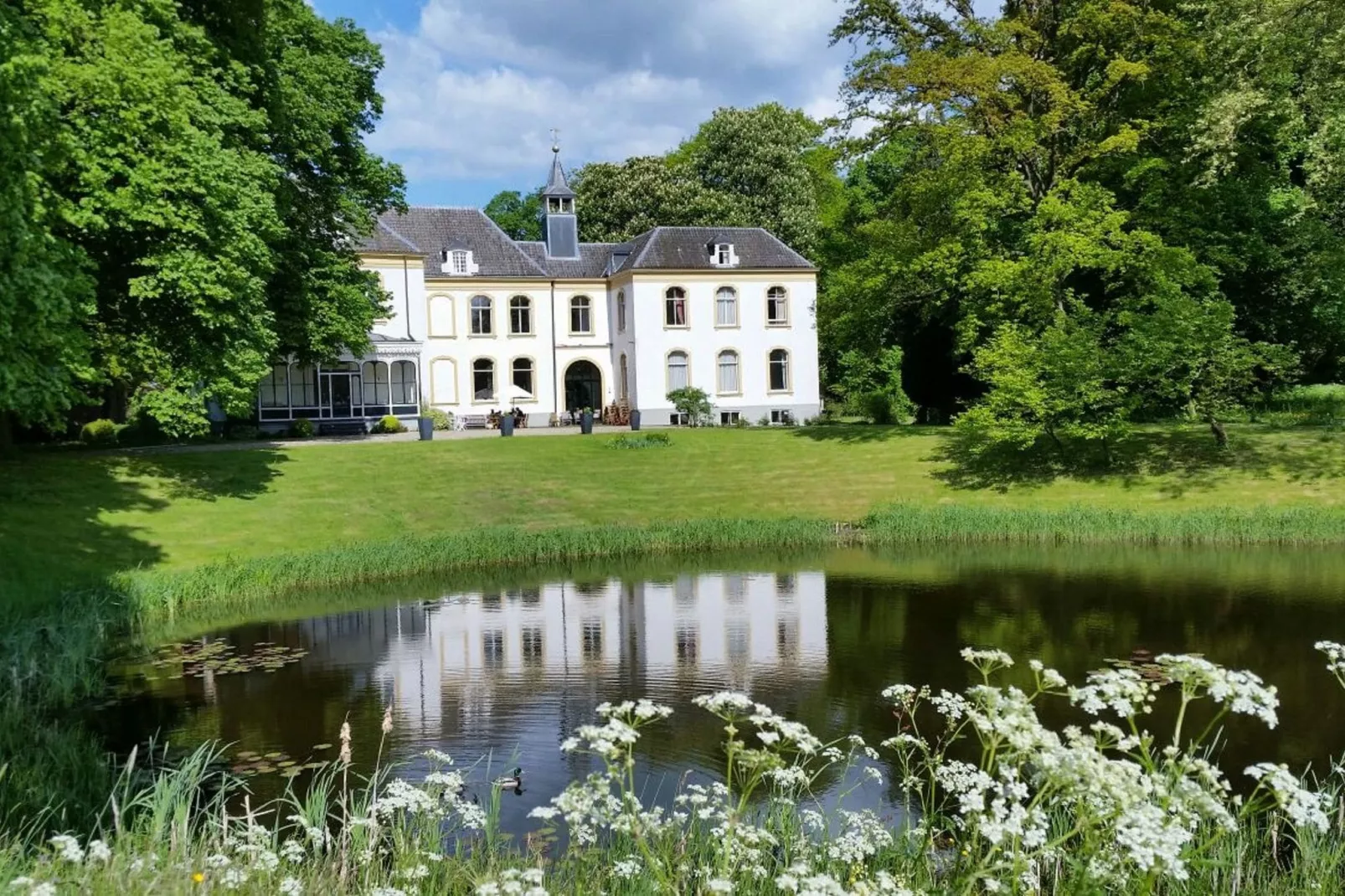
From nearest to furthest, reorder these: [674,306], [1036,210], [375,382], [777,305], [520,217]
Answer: [1036,210] < [375,382] < [674,306] < [777,305] < [520,217]

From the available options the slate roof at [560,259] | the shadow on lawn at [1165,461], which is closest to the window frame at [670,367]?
the slate roof at [560,259]

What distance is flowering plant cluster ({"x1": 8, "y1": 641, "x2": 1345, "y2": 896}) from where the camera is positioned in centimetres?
300

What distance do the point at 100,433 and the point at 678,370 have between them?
19.2m

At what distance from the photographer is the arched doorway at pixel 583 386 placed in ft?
136

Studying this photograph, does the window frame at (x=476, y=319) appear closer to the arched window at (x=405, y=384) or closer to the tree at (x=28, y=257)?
the arched window at (x=405, y=384)

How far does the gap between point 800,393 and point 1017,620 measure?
2753 centimetres

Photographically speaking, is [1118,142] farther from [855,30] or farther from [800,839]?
[800,839]

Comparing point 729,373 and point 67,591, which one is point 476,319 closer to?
point 729,373

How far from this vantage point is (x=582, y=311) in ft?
131

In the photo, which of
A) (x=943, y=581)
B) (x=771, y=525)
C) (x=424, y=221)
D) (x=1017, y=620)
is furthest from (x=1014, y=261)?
(x=424, y=221)

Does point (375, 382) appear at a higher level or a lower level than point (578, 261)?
lower

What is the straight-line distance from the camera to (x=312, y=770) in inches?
281

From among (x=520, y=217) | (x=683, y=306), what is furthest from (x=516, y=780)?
(x=520, y=217)

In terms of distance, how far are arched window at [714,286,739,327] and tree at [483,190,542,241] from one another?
2196 cm
